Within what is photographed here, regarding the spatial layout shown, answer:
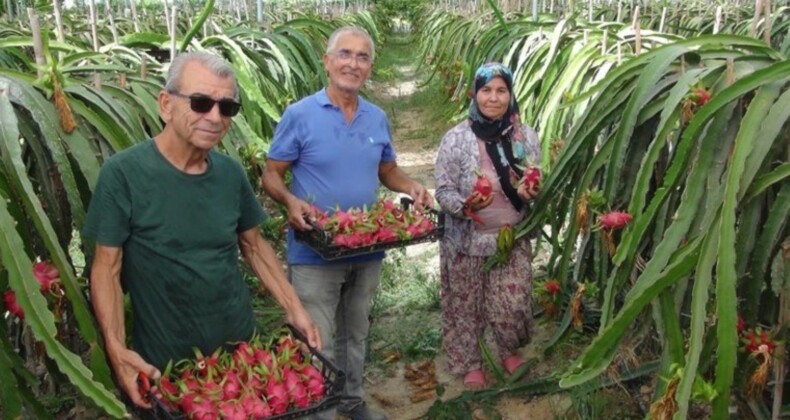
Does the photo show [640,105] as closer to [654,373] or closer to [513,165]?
[513,165]

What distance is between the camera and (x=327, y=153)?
219 centimetres

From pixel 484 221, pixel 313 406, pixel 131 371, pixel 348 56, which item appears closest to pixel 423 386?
pixel 484 221

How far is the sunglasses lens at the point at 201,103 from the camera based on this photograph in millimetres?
1504

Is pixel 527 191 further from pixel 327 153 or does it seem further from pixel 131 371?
pixel 131 371

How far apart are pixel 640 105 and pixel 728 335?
786mm

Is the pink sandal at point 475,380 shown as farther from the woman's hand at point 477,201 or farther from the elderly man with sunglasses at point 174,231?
the elderly man with sunglasses at point 174,231

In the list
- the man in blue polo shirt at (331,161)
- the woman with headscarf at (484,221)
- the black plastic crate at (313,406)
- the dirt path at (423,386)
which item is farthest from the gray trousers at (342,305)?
the black plastic crate at (313,406)

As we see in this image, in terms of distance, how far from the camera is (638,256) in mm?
1890

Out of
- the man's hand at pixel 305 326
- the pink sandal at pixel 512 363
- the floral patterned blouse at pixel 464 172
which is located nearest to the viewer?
the man's hand at pixel 305 326

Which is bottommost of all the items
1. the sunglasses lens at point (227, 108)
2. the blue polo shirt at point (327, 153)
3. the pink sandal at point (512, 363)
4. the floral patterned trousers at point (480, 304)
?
the pink sandal at point (512, 363)

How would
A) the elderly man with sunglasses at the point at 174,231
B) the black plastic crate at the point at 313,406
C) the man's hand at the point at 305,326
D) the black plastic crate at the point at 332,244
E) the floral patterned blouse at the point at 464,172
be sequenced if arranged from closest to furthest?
1. the black plastic crate at the point at 313,406
2. the elderly man with sunglasses at the point at 174,231
3. the man's hand at the point at 305,326
4. the black plastic crate at the point at 332,244
5. the floral patterned blouse at the point at 464,172

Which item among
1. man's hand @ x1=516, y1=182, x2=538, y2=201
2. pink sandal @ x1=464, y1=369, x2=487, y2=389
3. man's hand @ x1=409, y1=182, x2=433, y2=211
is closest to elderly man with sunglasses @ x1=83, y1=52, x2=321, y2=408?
man's hand @ x1=409, y1=182, x2=433, y2=211

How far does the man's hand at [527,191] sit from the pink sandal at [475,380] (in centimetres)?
71

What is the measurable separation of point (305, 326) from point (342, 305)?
0.67m
